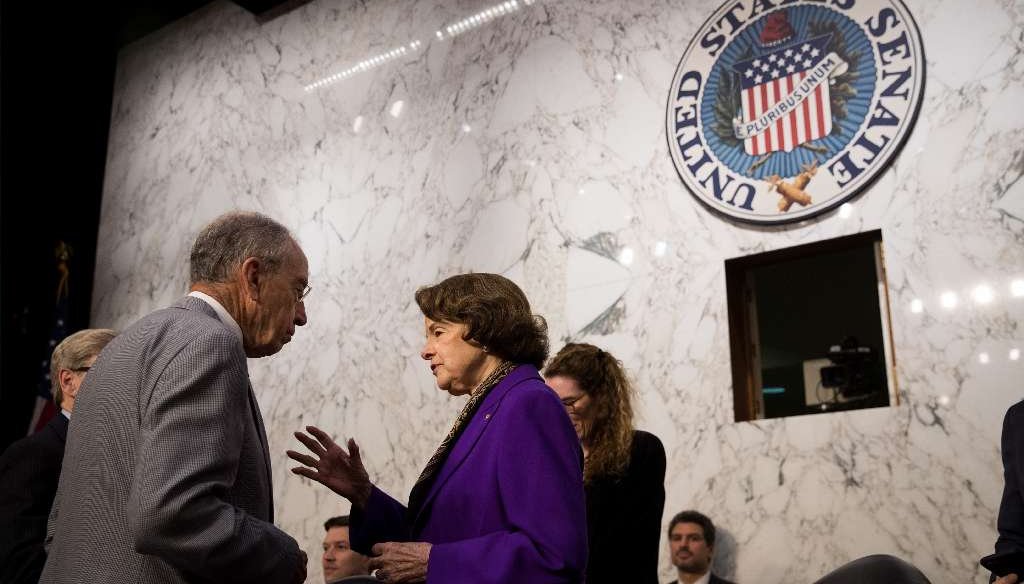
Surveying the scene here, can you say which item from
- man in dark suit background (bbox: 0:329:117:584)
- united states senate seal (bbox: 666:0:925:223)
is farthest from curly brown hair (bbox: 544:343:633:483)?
united states senate seal (bbox: 666:0:925:223)

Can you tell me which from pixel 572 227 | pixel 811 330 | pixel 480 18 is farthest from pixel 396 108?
pixel 811 330

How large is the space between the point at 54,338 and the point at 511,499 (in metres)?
7.03

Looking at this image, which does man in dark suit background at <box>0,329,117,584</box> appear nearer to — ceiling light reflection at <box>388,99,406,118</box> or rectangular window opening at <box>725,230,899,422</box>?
rectangular window opening at <box>725,230,899,422</box>

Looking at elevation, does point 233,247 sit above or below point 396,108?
below

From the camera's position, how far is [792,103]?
5422 millimetres

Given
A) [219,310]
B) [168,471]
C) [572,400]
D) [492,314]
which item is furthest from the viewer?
[572,400]

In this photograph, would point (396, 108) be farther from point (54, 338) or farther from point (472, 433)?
point (472, 433)

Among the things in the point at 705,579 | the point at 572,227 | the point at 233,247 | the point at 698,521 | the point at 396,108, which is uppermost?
the point at 396,108

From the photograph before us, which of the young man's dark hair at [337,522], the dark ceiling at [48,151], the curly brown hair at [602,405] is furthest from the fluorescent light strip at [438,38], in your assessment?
the curly brown hair at [602,405]

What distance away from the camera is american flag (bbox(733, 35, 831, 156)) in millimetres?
5340

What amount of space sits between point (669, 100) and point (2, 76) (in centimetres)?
589

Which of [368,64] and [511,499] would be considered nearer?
[511,499]

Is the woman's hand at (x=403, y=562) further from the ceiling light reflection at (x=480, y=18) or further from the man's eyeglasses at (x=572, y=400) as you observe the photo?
the ceiling light reflection at (x=480, y=18)

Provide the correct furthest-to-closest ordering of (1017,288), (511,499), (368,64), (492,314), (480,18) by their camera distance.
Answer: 1. (368,64)
2. (480,18)
3. (1017,288)
4. (492,314)
5. (511,499)
